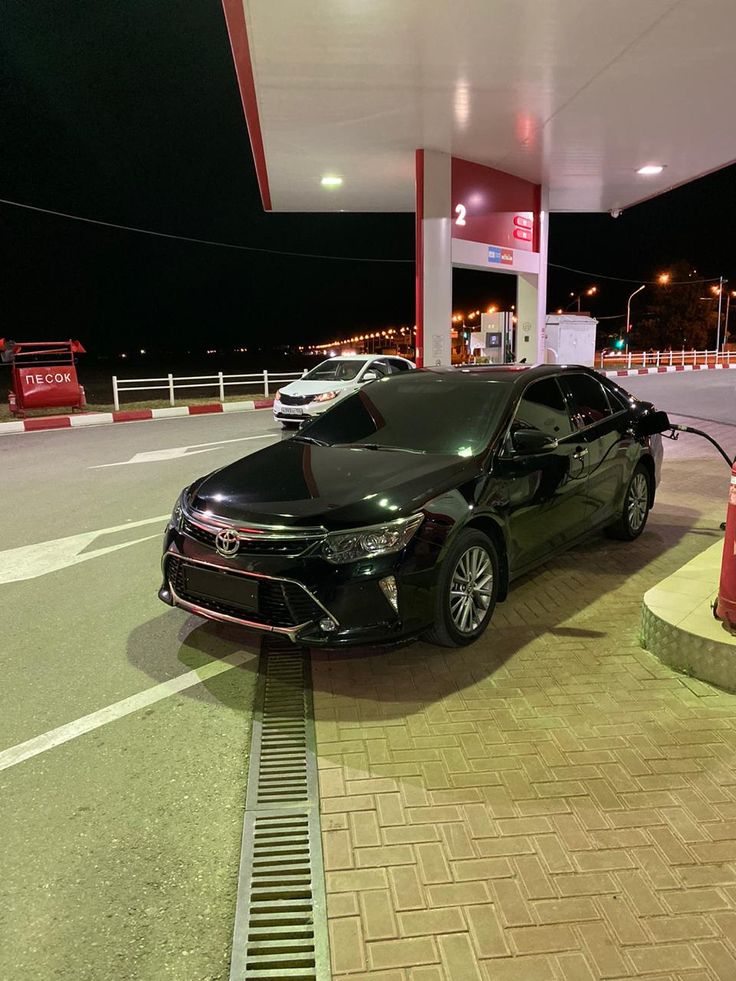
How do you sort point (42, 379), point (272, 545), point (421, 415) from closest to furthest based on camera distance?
point (272, 545)
point (421, 415)
point (42, 379)

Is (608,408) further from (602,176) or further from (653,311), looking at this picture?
(653,311)

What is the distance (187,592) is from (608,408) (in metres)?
3.88

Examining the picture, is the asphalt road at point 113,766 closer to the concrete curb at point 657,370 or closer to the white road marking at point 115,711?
the white road marking at point 115,711

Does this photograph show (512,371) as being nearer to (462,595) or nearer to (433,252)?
(462,595)

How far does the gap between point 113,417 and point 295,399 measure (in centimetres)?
592

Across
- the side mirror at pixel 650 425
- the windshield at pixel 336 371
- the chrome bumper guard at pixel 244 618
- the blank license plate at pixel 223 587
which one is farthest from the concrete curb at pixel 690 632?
the windshield at pixel 336 371

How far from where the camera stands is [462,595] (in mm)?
4250

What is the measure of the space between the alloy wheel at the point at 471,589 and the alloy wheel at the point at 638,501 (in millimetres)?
2436

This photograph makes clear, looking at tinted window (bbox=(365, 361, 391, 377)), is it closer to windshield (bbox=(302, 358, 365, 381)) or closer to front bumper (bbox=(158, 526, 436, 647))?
windshield (bbox=(302, 358, 365, 381))

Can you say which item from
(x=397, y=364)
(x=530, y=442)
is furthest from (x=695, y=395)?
(x=530, y=442)

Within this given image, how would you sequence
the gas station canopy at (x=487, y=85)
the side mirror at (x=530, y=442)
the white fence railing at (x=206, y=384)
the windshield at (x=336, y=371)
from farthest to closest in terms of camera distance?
1. the white fence railing at (x=206, y=384)
2. the windshield at (x=336, y=371)
3. the gas station canopy at (x=487, y=85)
4. the side mirror at (x=530, y=442)

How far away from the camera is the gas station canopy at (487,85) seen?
8.91 m

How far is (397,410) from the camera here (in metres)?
5.39

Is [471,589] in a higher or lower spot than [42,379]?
lower
